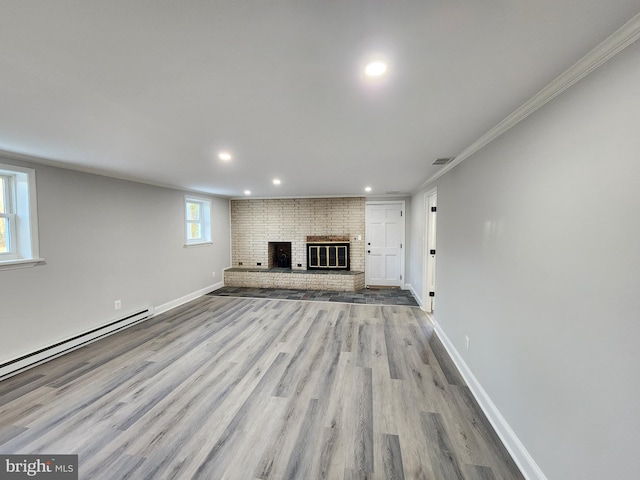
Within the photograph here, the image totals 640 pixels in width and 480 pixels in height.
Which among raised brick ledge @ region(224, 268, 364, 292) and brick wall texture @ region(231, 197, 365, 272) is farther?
brick wall texture @ region(231, 197, 365, 272)

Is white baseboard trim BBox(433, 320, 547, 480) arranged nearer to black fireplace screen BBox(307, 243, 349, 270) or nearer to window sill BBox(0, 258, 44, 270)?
black fireplace screen BBox(307, 243, 349, 270)

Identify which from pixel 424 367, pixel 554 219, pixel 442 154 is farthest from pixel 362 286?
pixel 554 219

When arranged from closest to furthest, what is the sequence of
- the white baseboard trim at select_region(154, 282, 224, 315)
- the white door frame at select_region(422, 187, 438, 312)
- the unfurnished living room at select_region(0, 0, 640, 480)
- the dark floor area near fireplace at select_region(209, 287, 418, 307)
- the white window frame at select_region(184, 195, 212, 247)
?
the unfurnished living room at select_region(0, 0, 640, 480) → the white door frame at select_region(422, 187, 438, 312) → the white baseboard trim at select_region(154, 282, 224, 315) → the dark floor area near fireplace at select_region(209, 287, 418, 307) → the white window frame at select_region(184, 195, 212, 247)

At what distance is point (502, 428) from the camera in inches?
70.6

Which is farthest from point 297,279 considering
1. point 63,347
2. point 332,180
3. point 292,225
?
point 63,347

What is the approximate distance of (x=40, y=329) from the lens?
110 inches

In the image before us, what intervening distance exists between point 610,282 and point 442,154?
1.91 m

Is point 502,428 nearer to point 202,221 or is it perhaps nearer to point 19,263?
point 19,263

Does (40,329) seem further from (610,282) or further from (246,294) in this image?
(610,282)

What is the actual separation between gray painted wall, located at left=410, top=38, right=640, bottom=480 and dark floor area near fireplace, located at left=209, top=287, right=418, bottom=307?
294 centimetres

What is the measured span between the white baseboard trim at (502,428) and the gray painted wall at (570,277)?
2.2 inches

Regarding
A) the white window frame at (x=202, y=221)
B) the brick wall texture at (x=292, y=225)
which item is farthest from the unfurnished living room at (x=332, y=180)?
the brick wall texture at (x=292, y=225)

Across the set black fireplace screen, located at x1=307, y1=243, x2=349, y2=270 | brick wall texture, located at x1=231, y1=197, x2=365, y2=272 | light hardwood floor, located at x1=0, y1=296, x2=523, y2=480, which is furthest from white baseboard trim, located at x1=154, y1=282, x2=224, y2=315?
black fireplace screen, located at x1=307, y1=243, x2=349, y2=270

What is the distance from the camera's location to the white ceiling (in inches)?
34.3
